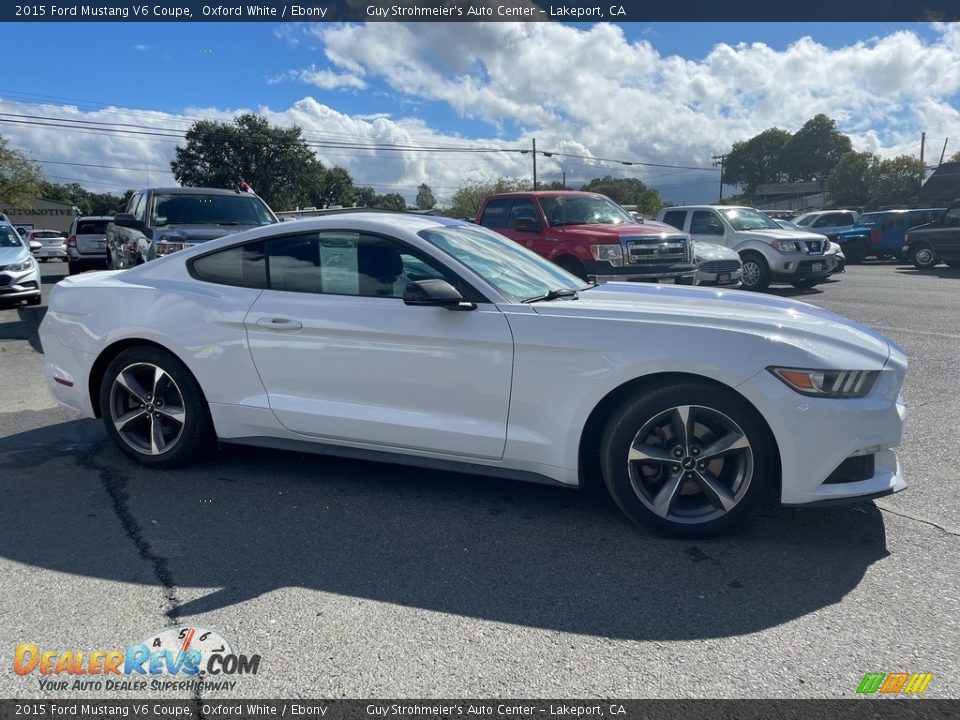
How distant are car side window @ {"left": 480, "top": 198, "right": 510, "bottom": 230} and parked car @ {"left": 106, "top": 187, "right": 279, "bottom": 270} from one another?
334 cm

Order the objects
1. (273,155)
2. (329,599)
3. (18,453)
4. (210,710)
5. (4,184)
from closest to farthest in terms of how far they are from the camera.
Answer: (210,710)
(329,599)
(18,453)
(4,184)
(273,155)

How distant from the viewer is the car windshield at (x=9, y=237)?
41.5 ft

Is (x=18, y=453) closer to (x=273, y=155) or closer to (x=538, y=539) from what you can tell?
(x=538, y=539)

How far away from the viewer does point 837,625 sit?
8.80 ft

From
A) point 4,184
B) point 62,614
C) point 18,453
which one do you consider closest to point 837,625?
point 62,614

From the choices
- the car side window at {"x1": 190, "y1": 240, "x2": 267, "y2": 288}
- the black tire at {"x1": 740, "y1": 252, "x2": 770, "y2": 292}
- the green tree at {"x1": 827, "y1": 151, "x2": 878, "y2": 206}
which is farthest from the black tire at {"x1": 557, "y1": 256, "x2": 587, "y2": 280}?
the green tree at {"x1": 827, "y1": 151, "x2": 878, "y2": 206}

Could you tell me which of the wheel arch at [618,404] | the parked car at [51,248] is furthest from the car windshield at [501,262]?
the parked car at [51,248]

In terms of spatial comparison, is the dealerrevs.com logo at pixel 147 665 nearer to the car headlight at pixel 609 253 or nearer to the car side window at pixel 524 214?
the car headlight at pixel 609 253

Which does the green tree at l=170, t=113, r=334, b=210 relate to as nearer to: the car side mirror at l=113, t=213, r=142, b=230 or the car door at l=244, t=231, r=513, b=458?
the car side mirror at l=113, t=213, r=142, b=230

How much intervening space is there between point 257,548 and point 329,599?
0.64 metres

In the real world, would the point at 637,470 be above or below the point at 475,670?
above

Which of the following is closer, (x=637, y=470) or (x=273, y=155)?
(x=637, y=470)

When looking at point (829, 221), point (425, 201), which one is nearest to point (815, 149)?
point (425, 201)

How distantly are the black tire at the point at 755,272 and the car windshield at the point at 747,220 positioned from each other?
0.83m
